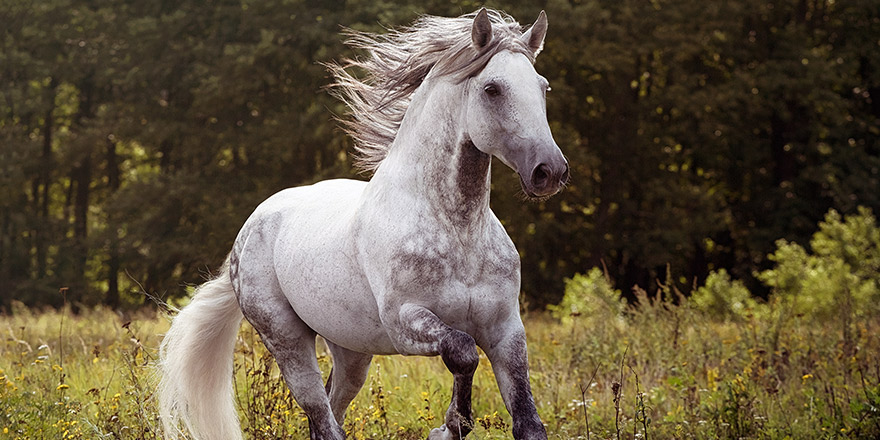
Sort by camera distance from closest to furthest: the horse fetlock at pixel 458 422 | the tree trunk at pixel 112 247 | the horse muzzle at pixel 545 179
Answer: the horse muzzle at pixel 545 179 → the horse fetlock at pixel 458 422 → the tree trunk at pixel 112 247

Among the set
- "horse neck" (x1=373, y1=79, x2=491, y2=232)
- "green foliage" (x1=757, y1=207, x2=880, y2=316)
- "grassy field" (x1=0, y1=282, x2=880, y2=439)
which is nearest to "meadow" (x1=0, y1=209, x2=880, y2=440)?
"grassy field" (x1=0, y1=282, x2=880, y2=439)

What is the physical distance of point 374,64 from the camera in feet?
14.3

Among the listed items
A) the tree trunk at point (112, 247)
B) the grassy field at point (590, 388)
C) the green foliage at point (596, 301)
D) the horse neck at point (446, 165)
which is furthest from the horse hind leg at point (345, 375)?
the tree trunk at point (112, 247)

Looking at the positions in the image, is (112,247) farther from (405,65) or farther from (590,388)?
(405,65)

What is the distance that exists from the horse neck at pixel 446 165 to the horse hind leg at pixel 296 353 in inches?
43.6

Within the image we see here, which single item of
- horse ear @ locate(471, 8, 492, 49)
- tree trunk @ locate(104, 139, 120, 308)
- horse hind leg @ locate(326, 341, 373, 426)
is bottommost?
tree trunk @ locate(104, 139, 120, 308)

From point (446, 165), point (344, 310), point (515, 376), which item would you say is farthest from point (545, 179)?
point (344, 310)

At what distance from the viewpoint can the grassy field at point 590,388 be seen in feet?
18.1

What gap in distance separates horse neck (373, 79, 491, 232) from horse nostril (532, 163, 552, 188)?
0.42 m

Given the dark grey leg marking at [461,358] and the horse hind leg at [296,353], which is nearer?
the dark grey leg marking at [461,358]

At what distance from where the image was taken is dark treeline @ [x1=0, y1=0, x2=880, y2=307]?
22.7 m

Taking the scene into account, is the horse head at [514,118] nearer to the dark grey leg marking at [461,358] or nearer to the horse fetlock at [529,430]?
the dark grey leg marking at [461,358]

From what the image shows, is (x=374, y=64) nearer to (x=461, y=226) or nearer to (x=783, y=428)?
(x=461, y=226)

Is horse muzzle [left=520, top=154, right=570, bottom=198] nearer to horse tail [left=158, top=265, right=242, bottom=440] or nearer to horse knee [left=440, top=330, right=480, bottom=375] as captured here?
horse knee [left=440, top=330, right=480, bottom=375]
